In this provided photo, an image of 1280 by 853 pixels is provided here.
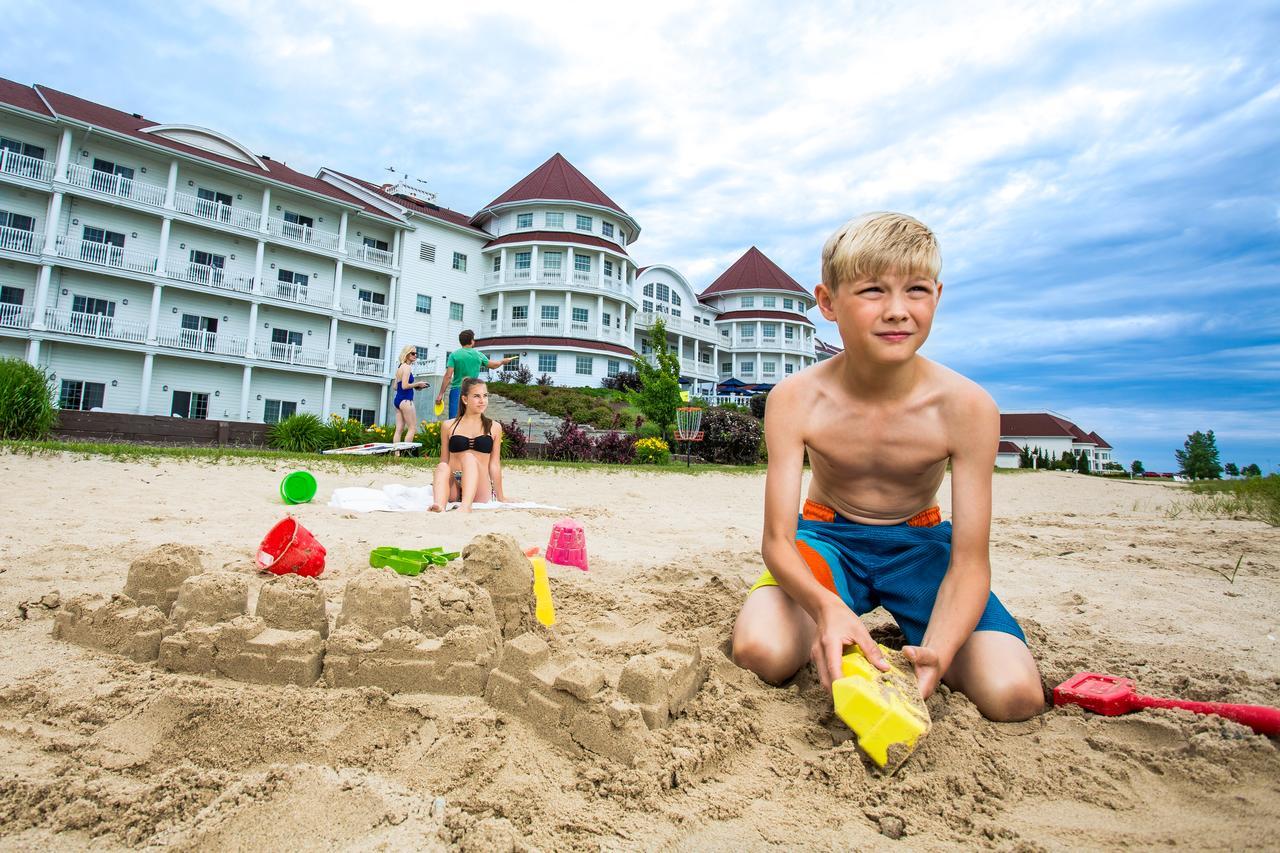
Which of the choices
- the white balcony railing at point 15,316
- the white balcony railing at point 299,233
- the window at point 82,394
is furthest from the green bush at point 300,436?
the white balcony railing at point 299,233

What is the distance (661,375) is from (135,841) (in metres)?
17.8

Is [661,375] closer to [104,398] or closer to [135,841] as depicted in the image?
[135,841]

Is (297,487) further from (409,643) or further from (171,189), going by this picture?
(171,189)

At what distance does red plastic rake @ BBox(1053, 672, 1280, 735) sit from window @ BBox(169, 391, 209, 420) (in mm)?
30914

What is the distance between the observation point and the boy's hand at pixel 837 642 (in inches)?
71.6

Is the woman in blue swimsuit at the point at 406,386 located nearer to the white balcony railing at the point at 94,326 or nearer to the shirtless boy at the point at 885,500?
the shirtless boy at the point at 885,500

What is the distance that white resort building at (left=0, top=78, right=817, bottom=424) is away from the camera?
911 inches

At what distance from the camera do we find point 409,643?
1.94m

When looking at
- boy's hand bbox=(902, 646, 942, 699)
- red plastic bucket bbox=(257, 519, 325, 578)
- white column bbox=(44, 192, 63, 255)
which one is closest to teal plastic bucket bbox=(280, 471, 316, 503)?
red plastic bucket bbox=(257, 519, 325, 578)

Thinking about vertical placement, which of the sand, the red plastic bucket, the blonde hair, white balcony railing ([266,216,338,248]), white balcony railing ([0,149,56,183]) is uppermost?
white balcony railing ([266,216,338,248])

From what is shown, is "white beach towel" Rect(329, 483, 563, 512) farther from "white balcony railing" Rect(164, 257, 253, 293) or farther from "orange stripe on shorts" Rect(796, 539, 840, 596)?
"white balcony railing" Rect(164, 257, 253, 293)

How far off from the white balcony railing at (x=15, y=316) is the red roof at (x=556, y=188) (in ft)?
69.6

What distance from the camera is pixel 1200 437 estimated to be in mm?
39375

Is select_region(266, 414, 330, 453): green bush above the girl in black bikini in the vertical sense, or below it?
above
